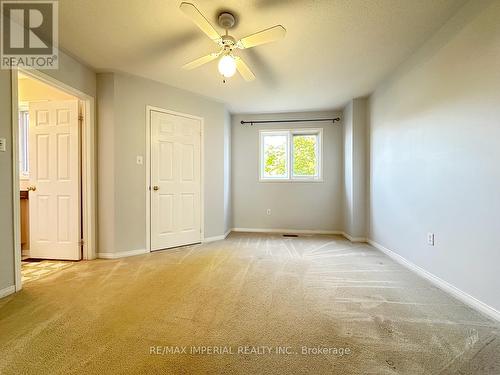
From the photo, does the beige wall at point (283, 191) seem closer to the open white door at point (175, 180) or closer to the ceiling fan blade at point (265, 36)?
the open white door at point (175, 180)

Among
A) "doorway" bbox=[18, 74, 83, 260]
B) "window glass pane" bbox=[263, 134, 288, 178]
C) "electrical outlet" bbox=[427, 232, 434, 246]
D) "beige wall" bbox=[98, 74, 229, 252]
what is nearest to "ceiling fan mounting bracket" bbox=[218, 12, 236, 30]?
"beige wall" bbox=[98, 74, 229, 252]

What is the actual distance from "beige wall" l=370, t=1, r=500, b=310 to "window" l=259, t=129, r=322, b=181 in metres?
1.92

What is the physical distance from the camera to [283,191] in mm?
5188

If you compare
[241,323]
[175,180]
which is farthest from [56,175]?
[241,323]

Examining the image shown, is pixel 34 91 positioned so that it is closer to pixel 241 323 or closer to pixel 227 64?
pixel 227 64

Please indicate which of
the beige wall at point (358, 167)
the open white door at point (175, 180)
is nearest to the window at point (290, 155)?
the beige wall at point (358, 167)

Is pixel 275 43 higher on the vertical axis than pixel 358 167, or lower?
higher

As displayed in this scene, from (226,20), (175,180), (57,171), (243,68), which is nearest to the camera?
(226,20)

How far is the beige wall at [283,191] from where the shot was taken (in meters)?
5.00

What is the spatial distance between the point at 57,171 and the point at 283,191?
3.84m

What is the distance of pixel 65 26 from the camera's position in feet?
7.48

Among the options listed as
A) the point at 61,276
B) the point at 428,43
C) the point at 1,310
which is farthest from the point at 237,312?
the point at 428,43

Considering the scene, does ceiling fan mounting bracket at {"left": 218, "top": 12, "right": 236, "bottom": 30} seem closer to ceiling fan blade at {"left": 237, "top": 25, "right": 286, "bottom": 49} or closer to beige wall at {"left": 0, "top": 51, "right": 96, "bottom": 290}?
ceiling fan blade at {"left": 237, "top": 25, "right": 286, "bottom": 49}

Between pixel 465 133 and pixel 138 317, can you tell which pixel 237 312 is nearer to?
pixel 138 317
